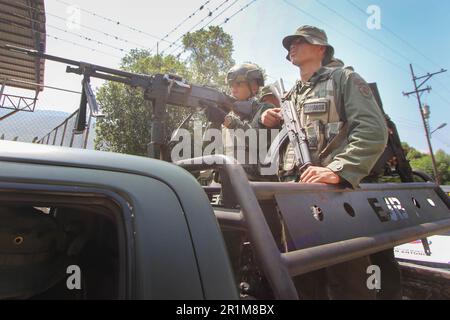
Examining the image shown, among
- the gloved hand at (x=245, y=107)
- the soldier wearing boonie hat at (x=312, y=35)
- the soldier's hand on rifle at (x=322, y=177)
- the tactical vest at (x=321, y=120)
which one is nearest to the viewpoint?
the soldier's hand on rifle at (x=322, y=177)

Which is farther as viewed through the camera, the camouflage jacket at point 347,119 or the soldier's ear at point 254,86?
the soldier's ear at point 254,86

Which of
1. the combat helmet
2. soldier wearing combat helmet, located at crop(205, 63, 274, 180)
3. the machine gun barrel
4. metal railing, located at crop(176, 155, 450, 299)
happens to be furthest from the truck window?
the combat helmet

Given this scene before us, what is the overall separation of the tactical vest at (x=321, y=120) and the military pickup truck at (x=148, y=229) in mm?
679

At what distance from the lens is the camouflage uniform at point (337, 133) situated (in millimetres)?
1383

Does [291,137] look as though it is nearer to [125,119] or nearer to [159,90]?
[159,90]

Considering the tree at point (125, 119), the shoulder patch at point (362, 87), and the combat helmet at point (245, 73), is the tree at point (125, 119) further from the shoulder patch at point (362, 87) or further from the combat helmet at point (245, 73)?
the shoulder patch at point (362, 87)

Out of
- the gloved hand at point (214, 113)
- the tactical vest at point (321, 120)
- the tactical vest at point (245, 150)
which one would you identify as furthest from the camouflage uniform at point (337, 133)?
the gloved hand at point (214, 113)

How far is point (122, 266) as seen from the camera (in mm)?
635

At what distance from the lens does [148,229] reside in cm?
64

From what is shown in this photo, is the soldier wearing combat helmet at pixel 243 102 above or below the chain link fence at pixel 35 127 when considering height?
below

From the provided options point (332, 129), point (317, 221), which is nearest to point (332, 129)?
point (332, 129)
